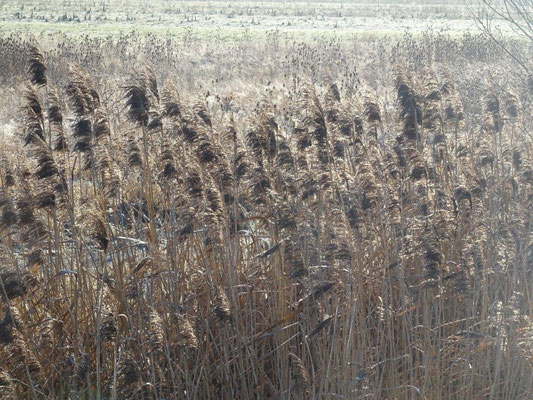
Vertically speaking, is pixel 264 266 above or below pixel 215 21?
below

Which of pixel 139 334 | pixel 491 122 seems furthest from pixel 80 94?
pixel 491 122

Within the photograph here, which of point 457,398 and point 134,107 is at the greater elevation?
point 134,107

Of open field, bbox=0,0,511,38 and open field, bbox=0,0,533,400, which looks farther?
open field, bbox=0,0,511,38

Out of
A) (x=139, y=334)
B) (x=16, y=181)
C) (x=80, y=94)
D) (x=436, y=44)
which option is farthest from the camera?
(x=436, y=44)

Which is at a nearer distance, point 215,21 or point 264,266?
point 264,266

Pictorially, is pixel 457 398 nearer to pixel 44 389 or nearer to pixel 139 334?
pixel 139 334

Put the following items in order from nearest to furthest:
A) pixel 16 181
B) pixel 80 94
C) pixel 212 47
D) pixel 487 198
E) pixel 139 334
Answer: pixel 139 334
pixel 80 94
pixel 16 181
pixel 487 198
pixel 212 47

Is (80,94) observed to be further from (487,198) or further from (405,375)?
(487,198)

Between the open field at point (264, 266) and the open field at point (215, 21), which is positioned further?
the open field at point (215, 21)

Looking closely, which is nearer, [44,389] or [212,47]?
[44,389]

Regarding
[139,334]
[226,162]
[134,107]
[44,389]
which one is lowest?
[44,389]

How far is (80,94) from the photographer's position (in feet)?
12.9

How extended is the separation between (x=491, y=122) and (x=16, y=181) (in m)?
3.58

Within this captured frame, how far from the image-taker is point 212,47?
2628cm
